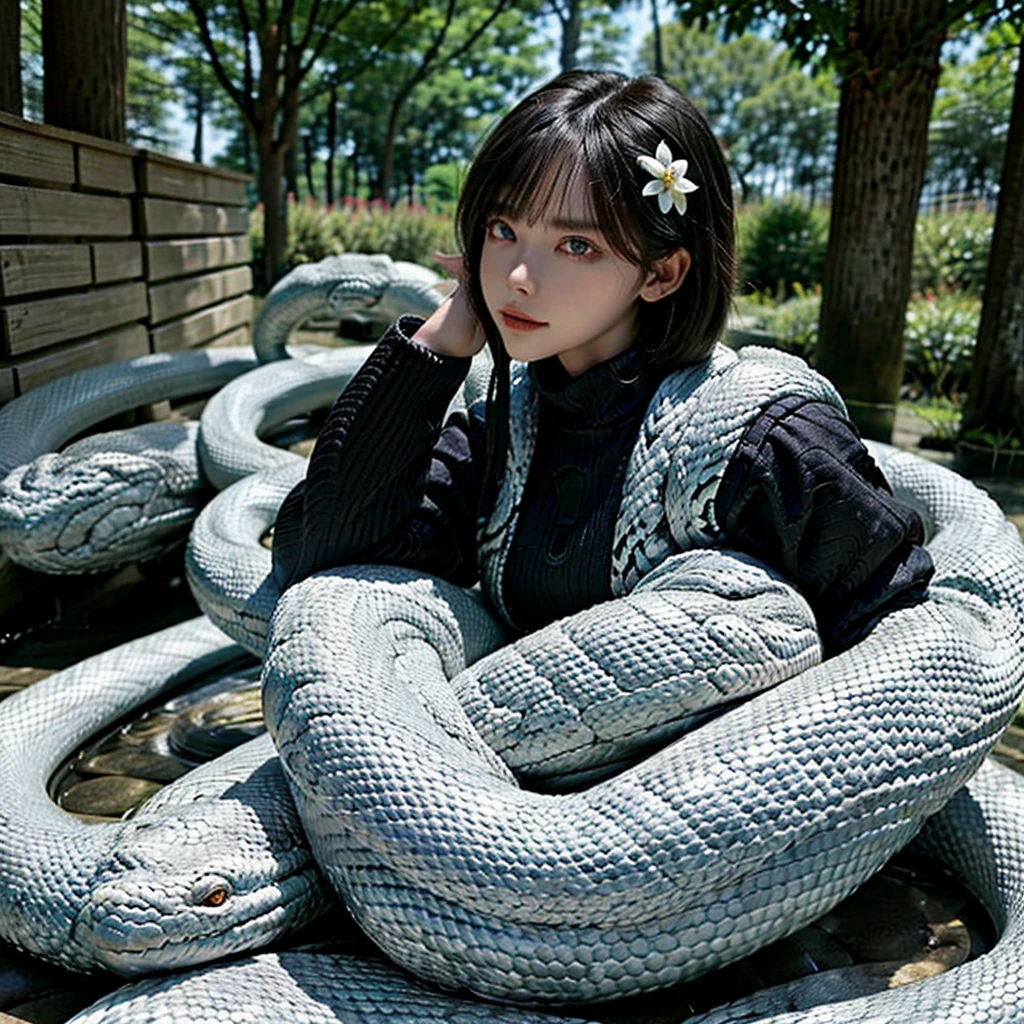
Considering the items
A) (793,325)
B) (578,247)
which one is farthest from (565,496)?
(793,325)

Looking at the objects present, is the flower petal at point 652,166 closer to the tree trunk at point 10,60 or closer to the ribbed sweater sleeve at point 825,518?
the ribbed sweater sleeve at point 825,518

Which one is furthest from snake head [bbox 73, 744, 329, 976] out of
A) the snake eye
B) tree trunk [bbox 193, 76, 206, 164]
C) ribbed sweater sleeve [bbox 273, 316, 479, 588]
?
tree trunk [bbox 193, 76, 206, 164]

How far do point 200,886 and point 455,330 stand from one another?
3.09 ft

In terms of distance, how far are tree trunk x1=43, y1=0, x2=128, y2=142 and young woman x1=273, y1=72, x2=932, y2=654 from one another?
3469 millimetres

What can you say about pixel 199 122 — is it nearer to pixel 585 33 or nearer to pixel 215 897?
pixel 585 33

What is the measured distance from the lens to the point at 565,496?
1.89 m

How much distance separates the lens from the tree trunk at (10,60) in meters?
4.18

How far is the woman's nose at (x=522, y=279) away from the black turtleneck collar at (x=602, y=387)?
7.7 inches

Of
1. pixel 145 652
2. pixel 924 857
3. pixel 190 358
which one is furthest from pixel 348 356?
pixel 924 857

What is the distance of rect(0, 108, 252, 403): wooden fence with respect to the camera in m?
3.55

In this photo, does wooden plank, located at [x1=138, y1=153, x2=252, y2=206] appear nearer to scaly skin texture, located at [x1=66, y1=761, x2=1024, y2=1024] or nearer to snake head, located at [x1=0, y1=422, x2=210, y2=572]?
snake head, located at [x1=0, y1=422, x2=210, y2=572]

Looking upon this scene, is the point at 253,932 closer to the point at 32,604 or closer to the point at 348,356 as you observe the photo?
the point at 32,604

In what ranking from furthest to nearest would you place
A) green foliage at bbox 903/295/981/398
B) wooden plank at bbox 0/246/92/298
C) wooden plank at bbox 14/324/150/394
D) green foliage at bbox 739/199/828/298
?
green foliage at bbox 739/199/828/298 → green foliage at bbox 903/295/981/398 → wooden plank at bbox 14/324/150/394 → wooden plank at bbox 0/246/92/298

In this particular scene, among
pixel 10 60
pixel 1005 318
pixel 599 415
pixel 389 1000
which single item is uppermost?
pixel 10 60
